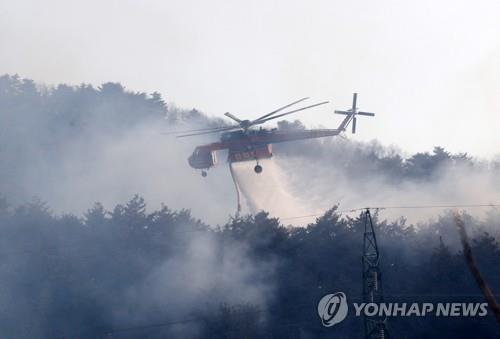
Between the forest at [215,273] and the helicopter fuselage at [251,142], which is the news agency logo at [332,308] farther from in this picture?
the helicopter fuselage at [251,142]

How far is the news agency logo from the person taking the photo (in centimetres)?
6027

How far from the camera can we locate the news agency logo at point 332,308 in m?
60.3

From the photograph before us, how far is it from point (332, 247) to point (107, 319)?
68.4 feet

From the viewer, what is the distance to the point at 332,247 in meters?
69.9

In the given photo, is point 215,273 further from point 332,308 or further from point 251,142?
point 251,142

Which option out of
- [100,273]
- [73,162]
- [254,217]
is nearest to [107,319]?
[100,273]
